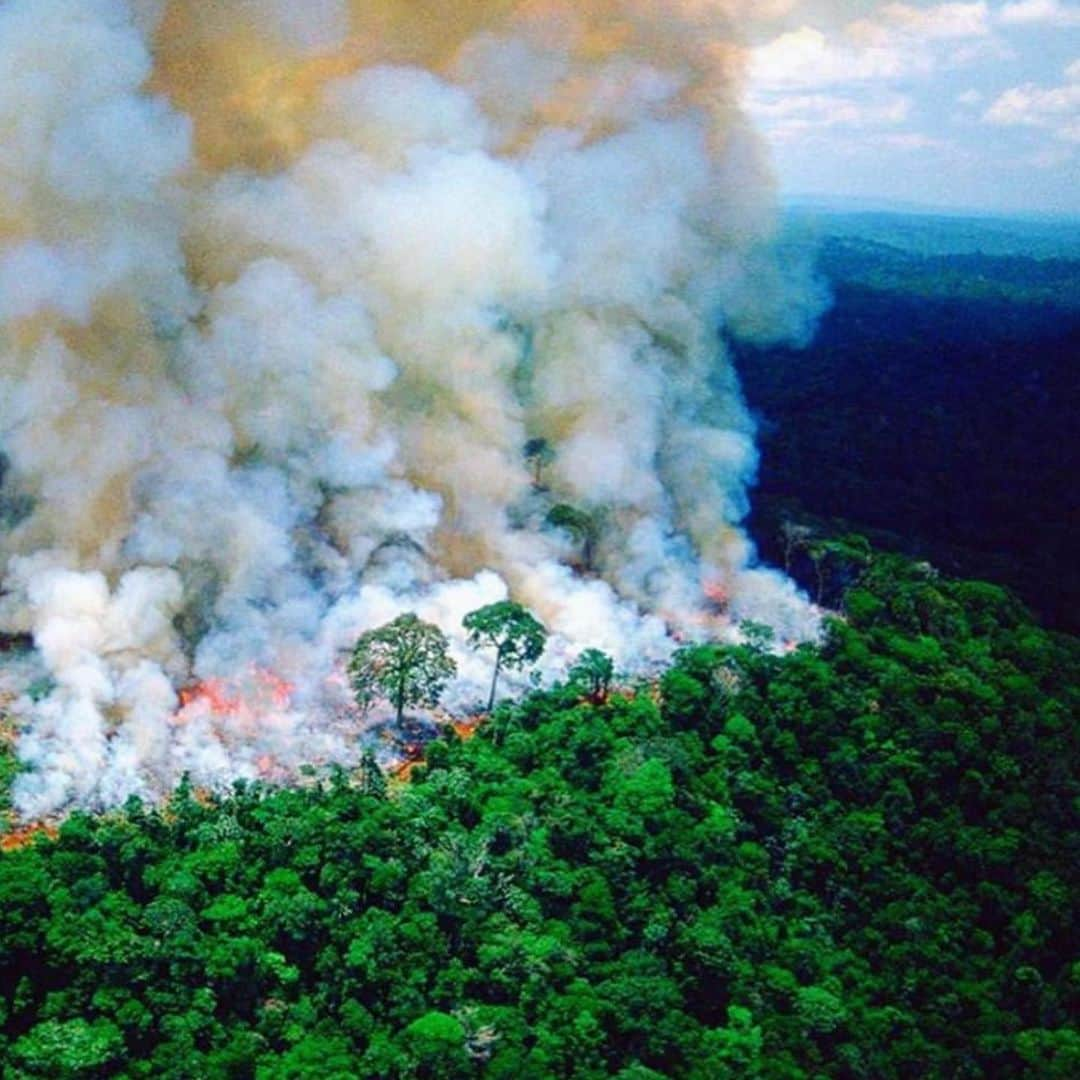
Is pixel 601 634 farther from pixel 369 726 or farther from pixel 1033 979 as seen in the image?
pixel 1033 979

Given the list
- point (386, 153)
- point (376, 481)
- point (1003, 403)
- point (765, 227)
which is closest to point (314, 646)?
point (376, 481)

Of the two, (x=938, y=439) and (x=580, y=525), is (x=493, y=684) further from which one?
(x=938, y=439)

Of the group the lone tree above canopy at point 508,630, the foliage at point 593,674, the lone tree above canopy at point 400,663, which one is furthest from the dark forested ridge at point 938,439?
the lone tree above canopy at point 400,663

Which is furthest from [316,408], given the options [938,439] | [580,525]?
[938,439]

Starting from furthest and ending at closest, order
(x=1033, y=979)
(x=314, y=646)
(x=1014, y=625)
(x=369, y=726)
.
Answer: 1. (x=1014, y=625)
2. (x=314, y=646)
3. (x=369, y=726)
4. (x=1033, y=979)

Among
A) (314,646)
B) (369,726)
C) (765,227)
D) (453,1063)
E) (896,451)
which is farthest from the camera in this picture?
(896,451)

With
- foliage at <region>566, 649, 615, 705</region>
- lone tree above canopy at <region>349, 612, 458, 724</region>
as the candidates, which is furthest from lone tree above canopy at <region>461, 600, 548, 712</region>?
lone tree above canopy at <region>349, 612, 458, 724</region>
